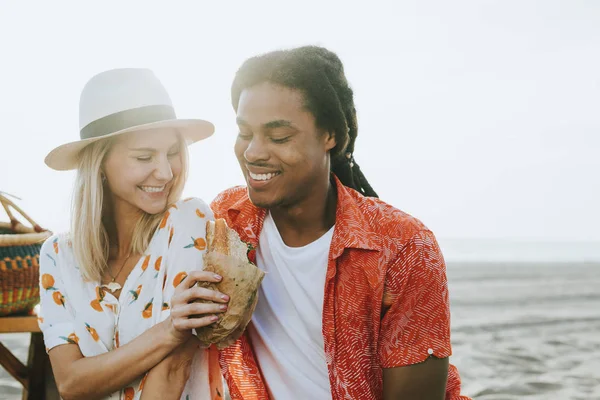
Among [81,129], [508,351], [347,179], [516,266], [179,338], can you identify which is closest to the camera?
[179,338]

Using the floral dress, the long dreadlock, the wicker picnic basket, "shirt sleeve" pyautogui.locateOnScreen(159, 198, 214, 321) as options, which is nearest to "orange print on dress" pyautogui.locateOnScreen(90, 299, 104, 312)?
the floral dress

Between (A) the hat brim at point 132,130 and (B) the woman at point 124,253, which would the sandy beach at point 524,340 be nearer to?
(B) the woman at point 124,253

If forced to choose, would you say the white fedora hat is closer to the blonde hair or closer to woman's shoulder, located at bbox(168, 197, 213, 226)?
the blonde hair

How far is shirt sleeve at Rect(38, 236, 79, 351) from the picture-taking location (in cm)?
245

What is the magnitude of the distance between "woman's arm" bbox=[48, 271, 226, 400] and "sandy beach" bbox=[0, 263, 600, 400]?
3282 millimetres

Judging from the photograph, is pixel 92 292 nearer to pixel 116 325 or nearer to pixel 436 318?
pixel 116 325

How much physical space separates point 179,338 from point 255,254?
2.55 ft

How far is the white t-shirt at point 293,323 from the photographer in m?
2.70

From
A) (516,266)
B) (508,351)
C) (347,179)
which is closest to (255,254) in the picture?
(347,179)

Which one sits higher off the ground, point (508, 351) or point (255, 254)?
point (255, 254)

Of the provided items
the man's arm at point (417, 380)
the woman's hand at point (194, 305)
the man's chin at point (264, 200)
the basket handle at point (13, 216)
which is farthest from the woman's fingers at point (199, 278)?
the basket handle at point (13, 216)

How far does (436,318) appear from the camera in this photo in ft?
8.04

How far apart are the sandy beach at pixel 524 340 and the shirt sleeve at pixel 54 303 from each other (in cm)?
318

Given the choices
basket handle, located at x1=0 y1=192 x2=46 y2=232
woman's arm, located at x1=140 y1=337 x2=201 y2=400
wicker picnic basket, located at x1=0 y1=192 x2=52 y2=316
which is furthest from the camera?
basket handle, located at x1=0 y1=192 x2=46 y2=232
